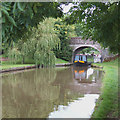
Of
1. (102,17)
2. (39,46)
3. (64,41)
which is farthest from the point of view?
(64,41)

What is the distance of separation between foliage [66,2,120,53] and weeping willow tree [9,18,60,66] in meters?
13.8

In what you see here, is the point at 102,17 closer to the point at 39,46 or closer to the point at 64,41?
the point at 39,46

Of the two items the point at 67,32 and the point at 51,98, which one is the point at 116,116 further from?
the point at 67,32

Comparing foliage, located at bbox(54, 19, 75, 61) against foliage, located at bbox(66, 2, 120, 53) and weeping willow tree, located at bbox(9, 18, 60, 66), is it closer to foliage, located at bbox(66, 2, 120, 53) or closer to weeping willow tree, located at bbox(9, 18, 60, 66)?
weeping willow tree, located at bbox(9, 18, 60, 66)

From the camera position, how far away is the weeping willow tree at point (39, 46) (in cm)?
1892

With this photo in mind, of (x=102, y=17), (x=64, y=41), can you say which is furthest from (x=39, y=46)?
(x=102, y=17)

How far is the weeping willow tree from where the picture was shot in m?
18.9

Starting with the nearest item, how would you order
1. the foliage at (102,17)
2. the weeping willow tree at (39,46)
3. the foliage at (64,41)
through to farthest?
the foliage at (102,17) < the weeping willow tree at (39,46) < the foliage at (64,41)

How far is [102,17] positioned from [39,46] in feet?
51.2

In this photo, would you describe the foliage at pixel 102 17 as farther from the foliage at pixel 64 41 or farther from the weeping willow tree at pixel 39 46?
the foliage at pixel 64 41

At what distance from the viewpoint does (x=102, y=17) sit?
4062 mm

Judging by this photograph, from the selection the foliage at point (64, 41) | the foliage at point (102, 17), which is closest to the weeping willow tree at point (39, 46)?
the foliage at point (64, 41)

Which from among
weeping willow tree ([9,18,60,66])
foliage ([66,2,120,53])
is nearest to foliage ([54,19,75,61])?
weeping willow tree ([9,18,60,66])

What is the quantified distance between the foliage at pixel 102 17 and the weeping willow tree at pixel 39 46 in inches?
543
